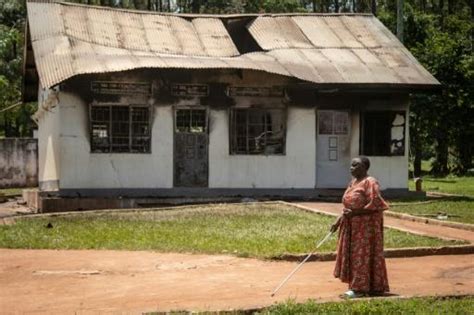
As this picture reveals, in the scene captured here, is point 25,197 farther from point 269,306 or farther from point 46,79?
point 269,306

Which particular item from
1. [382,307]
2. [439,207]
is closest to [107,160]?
[439,207]

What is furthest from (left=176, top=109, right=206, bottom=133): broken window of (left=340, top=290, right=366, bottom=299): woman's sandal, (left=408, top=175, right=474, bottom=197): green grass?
(left=340, top=290, right=366, bottom=299): woman's sandal

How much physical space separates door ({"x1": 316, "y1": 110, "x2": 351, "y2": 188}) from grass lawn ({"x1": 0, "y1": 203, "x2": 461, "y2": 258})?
4106mm

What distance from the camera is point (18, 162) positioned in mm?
26609

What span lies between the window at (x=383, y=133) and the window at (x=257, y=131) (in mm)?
2473

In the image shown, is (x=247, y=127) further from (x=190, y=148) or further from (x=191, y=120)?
(x=190, y=148)

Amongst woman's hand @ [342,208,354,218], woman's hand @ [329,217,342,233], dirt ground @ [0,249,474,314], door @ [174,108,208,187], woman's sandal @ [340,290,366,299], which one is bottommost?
dirt ground @ [0,249,474,314]

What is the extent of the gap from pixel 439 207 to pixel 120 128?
27.3 feet

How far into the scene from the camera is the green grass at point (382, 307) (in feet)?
20.6

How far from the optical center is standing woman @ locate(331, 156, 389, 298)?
7.22m

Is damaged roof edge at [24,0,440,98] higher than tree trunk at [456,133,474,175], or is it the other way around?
damaged roof edge at [24,0,440,98]

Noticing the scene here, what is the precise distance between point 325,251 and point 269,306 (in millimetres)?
3751

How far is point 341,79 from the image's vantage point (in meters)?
18.5

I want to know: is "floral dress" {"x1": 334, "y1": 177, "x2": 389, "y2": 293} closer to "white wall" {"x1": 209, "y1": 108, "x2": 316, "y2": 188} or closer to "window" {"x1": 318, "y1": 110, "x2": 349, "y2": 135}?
"white wall" {"x1": 209, "y1": 108, "x2": 316, "y2": 188}
